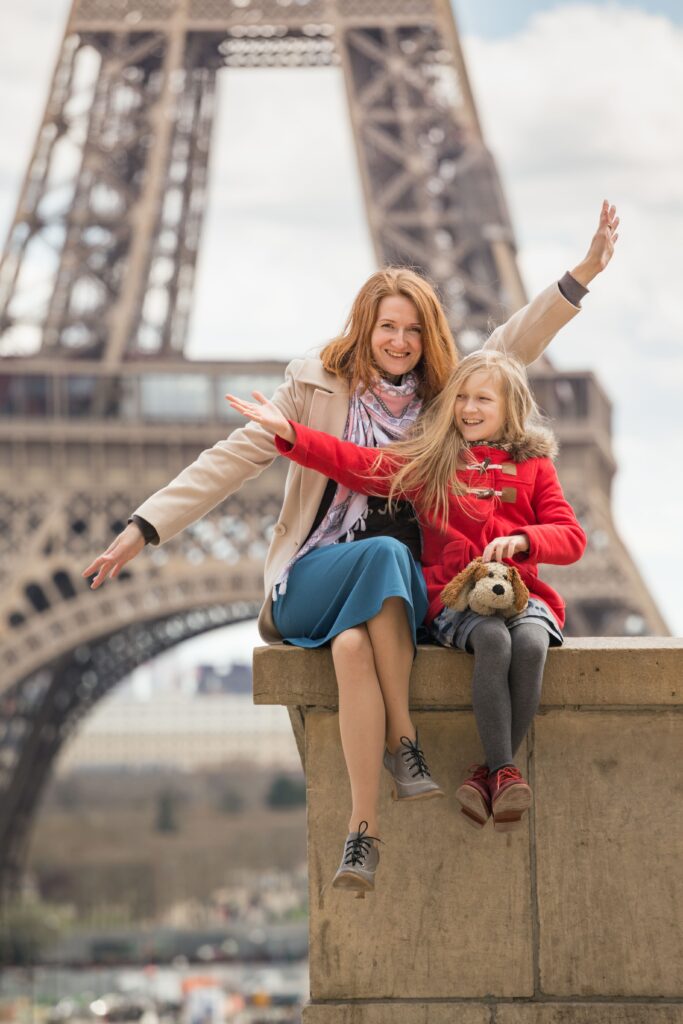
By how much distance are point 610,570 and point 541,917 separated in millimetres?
20230

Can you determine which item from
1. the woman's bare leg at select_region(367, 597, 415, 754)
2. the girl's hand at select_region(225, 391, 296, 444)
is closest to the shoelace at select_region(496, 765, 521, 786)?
the woman's bare leg at select_region(367, 597, 415, 754)

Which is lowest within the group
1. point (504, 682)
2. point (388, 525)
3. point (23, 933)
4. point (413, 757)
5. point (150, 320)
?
point (413, 757)

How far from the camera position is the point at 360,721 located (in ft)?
15.5

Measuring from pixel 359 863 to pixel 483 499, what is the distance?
3.77 feet

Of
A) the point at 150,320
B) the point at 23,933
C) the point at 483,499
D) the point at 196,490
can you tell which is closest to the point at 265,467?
the point at 196,490

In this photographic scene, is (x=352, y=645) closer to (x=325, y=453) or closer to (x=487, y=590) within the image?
(x=487, y=590)

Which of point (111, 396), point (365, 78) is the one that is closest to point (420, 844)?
point (111, 396)

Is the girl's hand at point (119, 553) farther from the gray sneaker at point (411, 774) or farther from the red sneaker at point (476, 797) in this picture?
the red sneaker at point (476, 797)

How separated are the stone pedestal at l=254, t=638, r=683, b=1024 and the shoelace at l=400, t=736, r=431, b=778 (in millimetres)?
217

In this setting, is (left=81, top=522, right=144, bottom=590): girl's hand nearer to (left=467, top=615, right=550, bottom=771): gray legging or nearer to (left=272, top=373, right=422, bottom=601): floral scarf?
(left=272, top=373, right=422, bottom=601): floral scarf

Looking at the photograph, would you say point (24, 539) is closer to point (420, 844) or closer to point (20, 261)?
point (20, 261)

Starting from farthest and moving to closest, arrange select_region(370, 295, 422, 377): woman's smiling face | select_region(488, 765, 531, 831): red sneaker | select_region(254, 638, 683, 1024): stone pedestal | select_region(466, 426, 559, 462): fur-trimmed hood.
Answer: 1. select_region(370, 295, 422, 377): woman's smiling face
2. select_region(466, 426, 559, 462): fur-trimmed hood
3. select_region(254, 638, 683, 1024): stone pedestal
4. select_region(488, 765, 531, 831): red sneaker

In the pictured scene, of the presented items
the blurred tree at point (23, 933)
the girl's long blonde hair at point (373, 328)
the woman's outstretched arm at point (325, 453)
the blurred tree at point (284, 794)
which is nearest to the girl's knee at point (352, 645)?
the woman's outstretched arm at point (325, 453)

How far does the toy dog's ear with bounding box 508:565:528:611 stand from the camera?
15.7 ft
